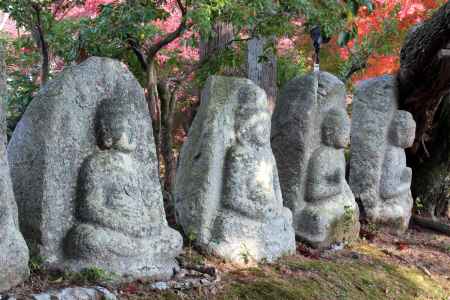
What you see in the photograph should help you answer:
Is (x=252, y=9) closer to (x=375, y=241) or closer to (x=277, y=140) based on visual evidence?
(x=277, y=140)

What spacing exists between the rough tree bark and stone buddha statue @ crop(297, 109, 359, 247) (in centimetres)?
160

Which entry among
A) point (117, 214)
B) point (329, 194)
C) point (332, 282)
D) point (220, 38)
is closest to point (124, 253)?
point (117, 214)

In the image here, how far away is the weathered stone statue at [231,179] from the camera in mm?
4195

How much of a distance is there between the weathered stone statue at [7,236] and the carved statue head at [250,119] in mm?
1874

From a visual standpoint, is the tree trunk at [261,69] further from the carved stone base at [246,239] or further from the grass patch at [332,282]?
the carved stone base at [246,239]

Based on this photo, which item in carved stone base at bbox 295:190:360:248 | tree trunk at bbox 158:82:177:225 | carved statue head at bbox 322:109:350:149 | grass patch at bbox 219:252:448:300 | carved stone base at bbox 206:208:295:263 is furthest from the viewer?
tree trunk at bbox 158:82:177:225

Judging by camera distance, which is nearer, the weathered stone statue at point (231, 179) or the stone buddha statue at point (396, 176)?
the weathered stone statue at point (231, 179)

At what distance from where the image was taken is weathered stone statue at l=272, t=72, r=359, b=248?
16.9 feet

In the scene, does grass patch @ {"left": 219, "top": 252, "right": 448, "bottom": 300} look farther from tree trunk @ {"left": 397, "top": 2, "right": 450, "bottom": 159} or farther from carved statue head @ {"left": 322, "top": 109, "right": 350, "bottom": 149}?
tree trunk @ {"left": 397, "top": 2, "right": 450, "bottom": 159}

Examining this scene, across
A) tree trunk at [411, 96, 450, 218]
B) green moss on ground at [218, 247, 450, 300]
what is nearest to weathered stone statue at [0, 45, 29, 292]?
green moss on ground at [218, 247, 450, 300]

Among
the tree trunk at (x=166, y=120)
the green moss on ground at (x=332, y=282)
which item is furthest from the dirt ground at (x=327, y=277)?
the tree trunk at (x=166, y=120)

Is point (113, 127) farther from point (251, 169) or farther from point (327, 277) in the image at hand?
point (327, 277)

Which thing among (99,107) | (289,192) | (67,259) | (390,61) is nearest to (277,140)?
(289,192)

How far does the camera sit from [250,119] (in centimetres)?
444
